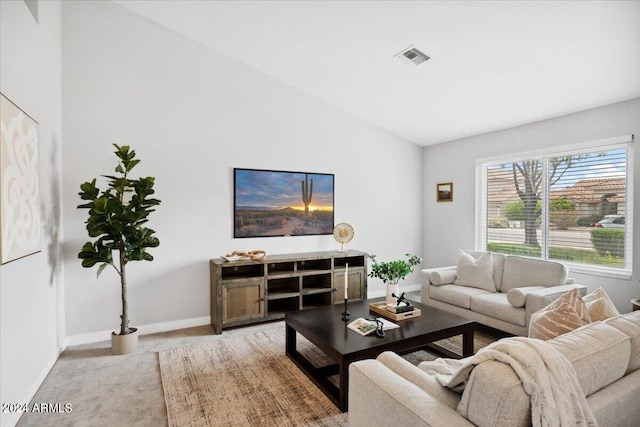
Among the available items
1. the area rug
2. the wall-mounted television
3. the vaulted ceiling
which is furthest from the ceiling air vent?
the area rug

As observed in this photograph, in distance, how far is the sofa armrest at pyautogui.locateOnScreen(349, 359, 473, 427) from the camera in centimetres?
122

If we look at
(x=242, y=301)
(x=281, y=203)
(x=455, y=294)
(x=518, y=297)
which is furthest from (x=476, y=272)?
(x=242, y=301)

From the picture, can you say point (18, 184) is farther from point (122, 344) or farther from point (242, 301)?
point (242, 301)

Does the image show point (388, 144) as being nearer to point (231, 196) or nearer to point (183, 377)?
point (231, 196)

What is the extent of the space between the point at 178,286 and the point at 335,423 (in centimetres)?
248

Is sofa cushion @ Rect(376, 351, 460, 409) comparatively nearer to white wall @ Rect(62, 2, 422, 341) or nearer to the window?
white wall @ Rect(62, 2, 422, 341)

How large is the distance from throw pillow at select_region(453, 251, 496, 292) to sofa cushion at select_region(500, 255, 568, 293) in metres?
0.15

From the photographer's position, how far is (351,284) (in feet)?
14.7

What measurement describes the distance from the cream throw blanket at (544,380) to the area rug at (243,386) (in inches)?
51.6

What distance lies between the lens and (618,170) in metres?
3.54

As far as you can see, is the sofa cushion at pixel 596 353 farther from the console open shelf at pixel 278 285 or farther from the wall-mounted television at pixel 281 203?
the wall-mounted television at pixel 281 203

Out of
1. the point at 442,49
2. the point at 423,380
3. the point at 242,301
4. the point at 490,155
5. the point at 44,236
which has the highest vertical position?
the point at 442,49

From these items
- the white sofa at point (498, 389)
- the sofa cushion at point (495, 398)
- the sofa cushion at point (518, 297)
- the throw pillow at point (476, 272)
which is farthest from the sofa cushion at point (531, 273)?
the sofa cushion at point (495, 398)

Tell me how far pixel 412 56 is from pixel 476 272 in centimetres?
249
